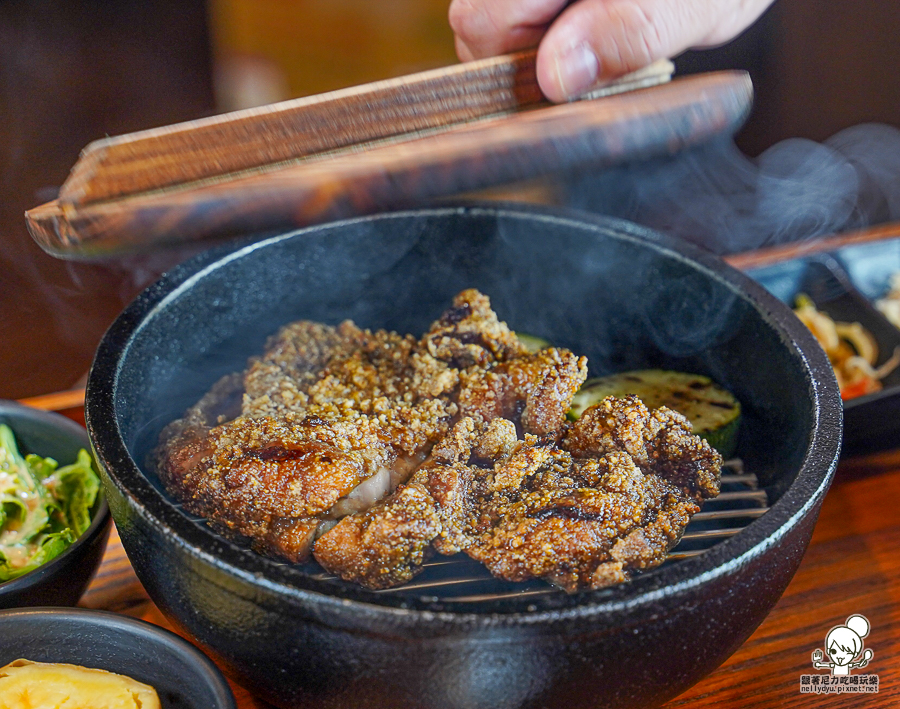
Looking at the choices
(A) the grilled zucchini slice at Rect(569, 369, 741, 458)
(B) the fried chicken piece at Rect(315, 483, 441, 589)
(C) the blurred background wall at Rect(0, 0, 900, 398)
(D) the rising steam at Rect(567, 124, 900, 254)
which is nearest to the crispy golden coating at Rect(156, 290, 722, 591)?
(B) the fried chicken piece at Rect(315, 483, 441, 589)

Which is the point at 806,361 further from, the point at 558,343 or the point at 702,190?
the point at 702,190

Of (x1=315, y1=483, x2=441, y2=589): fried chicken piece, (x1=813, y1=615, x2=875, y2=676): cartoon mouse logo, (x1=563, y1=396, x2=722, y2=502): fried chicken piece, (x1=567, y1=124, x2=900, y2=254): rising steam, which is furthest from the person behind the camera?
(x1=567, y1=124, x2=900, y2=254): rising steam

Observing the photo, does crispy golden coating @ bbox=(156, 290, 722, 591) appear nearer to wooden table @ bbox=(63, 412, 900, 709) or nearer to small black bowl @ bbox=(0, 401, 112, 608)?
small black bowl @ bbox=(0, 401, 112, 608)

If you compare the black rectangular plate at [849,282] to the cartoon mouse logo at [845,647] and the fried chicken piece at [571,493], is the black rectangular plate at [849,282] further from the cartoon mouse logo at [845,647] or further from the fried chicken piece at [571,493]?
the fried chicken piece at [571,493]

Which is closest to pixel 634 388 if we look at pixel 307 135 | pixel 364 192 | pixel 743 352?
pixel 743 352

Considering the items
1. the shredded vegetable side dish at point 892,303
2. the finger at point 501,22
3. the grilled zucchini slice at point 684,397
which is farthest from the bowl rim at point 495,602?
the shredded vegetable side dish at point 892,303

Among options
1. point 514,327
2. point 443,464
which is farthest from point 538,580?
point 514,327
